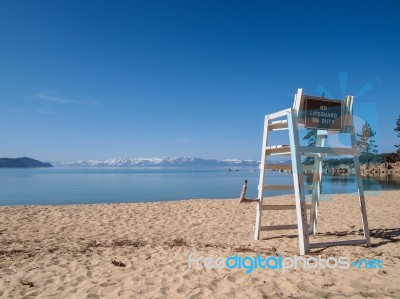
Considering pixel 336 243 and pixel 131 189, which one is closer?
pixel 336 243

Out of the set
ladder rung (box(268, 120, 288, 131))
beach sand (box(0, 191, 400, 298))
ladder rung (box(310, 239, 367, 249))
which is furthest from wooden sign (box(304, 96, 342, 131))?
beach sand (box(0, 191, 400, 298))

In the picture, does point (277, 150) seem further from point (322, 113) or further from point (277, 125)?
point (322, 113)

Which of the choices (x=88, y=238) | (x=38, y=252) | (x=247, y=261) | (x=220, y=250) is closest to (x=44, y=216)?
(x=88, y=238)

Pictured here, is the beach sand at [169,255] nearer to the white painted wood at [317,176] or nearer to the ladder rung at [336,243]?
the ladder rung at [336,243]

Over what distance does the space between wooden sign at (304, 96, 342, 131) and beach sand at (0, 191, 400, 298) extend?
251 centimetres

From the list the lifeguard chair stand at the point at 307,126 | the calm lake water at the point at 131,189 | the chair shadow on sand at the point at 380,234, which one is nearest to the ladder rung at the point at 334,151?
the lifeguard chair stand at the point at 307,126

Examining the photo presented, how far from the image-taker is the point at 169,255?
252 inches

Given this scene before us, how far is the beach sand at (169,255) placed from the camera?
14.3 feet

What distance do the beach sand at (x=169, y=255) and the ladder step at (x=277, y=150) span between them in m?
2.07

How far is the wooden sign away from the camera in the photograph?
20.0ft

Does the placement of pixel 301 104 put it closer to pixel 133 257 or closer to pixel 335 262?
pixel 335 262

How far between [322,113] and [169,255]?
14.1ft

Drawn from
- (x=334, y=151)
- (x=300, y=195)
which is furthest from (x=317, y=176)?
(x=300, y=195)

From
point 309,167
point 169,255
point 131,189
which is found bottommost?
point 131,189
